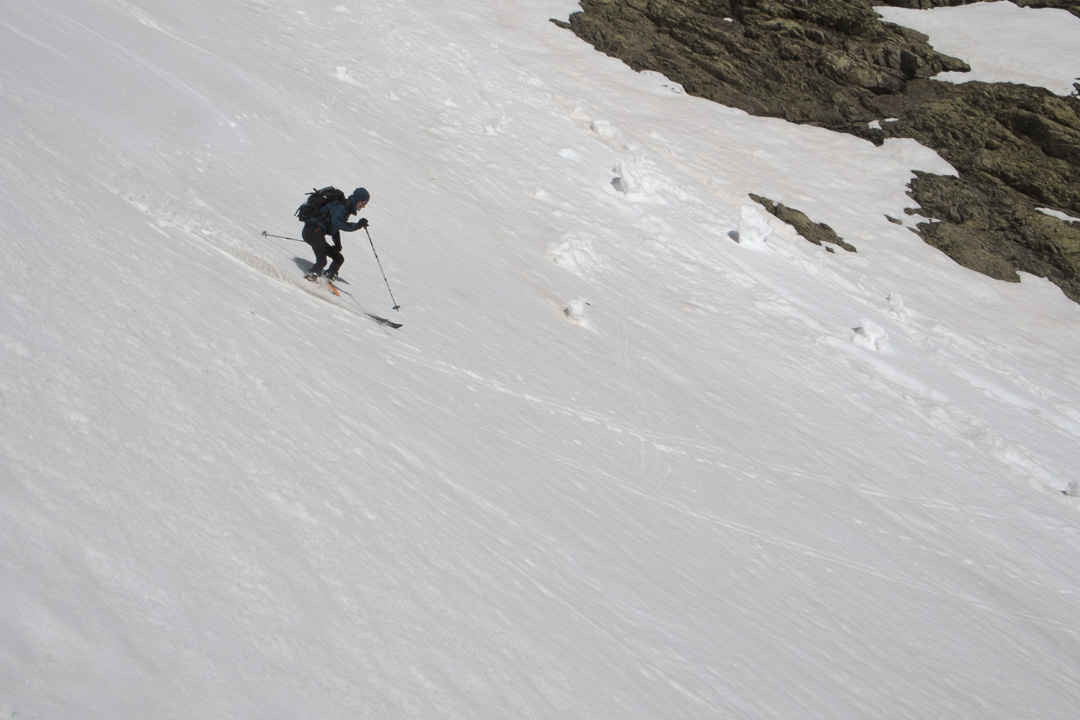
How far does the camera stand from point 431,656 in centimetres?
362

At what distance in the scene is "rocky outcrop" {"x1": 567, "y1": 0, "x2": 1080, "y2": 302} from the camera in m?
26.9

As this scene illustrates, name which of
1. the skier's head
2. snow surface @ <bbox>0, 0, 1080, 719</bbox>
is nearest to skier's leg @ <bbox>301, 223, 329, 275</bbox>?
snow surface @ <bbox>0, 0, 1080, 719</bbox>

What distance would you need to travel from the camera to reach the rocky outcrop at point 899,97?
26.9 meters

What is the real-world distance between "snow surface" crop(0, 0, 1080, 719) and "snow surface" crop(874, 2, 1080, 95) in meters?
14.9

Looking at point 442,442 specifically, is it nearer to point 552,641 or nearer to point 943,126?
point 552,641

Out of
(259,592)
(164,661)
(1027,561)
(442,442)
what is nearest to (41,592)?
(164,661)

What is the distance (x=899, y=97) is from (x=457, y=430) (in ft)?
105

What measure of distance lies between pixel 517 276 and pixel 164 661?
11750mm

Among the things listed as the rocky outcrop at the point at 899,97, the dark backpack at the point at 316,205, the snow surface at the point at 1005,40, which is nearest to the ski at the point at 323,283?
the dark backpack at the point at 316,205

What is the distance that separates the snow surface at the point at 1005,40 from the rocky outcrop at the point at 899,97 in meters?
0.78

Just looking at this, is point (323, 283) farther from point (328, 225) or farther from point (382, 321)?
point (382, 321)

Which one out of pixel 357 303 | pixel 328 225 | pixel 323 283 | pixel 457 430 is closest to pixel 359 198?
pixel 328 225

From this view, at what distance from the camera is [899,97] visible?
105 feet

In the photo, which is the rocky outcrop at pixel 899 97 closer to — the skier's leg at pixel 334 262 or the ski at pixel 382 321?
the ski at pixel 382 321
